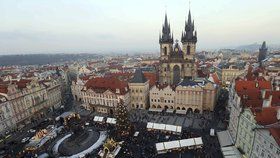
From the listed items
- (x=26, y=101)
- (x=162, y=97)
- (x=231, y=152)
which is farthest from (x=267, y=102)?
(x=26, y=101)

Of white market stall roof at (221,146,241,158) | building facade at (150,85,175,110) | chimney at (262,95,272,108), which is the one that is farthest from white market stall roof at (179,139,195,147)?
building facade at (150,85,175,110)

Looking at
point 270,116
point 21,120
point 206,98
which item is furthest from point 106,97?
point 270,116

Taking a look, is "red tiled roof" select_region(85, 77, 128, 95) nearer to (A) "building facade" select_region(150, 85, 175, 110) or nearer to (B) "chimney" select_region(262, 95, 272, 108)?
(A) "building facade" select_region(150, 85, 175, 110)

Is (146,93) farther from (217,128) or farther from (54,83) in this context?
(54,83)

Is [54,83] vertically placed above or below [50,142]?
above

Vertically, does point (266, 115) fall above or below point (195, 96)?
above

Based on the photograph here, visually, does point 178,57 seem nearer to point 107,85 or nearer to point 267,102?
point 107,85
